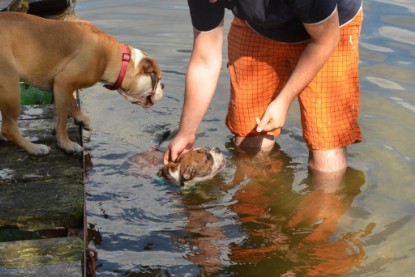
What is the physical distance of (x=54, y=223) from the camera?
4551 millimetres

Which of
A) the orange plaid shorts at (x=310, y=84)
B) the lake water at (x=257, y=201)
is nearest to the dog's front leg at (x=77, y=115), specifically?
the lake water at (x=257, y=201)

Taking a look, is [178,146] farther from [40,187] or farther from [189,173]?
[40,187]

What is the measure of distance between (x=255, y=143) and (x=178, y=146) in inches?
38.3

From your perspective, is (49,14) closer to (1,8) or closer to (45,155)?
(1,8)

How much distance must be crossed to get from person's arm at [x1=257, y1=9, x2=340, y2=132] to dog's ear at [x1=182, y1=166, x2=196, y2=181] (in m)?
0.88

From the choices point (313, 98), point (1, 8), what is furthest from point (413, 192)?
point (1, 8)

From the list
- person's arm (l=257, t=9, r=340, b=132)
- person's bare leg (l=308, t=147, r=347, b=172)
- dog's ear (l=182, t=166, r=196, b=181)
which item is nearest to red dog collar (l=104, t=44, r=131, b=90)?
dog's ear (l=182, t=166, r=196, b=181)

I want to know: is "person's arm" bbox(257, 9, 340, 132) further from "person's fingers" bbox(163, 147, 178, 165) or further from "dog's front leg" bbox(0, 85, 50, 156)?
"dog's front leg" bbox(0, 85, 50, 156)

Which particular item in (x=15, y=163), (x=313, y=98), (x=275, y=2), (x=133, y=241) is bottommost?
(x=133, y=241)

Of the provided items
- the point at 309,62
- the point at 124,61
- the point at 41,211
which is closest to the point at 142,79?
the point at 124,61

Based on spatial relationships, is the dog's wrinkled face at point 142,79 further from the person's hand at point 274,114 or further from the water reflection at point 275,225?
the person's hand at point 274,114

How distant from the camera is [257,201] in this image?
6047 mm

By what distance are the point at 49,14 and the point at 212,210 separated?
12.0 feet

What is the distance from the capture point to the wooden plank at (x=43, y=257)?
154 inches
